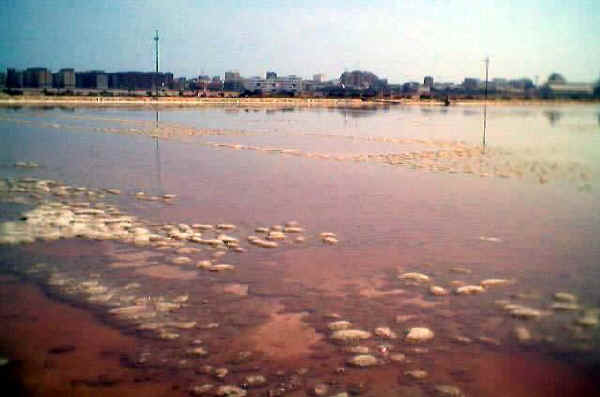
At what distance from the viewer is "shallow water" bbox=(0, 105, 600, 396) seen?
4215 mm

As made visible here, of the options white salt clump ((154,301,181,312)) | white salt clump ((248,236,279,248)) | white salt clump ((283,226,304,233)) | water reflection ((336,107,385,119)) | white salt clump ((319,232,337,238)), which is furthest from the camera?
water reflection ((336,107,385,119))

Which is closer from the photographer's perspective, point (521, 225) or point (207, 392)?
point (207, 392)

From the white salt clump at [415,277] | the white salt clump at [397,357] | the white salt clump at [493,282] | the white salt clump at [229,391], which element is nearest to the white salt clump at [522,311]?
the white salt clump at [493,282]

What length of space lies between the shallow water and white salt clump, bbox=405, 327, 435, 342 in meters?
0.08

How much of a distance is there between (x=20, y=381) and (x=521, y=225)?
710 cm

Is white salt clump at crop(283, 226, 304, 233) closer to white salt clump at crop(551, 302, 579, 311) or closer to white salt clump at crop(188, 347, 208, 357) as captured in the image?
white salt clump at crop(551, 302, 579, 311)

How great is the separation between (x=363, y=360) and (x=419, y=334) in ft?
2.32

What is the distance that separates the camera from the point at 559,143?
24250 millimetres

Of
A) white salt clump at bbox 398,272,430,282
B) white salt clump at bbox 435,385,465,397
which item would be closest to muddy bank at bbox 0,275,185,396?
white salt clump at bbox 435,385,465,397

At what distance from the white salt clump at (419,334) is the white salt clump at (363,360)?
1.61ft

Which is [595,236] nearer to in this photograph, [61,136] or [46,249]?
[46,249]

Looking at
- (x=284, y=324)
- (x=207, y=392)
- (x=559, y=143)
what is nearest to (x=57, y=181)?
(x=284, y=324)

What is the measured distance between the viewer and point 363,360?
4.28 metres

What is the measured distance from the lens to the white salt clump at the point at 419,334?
466 cm
